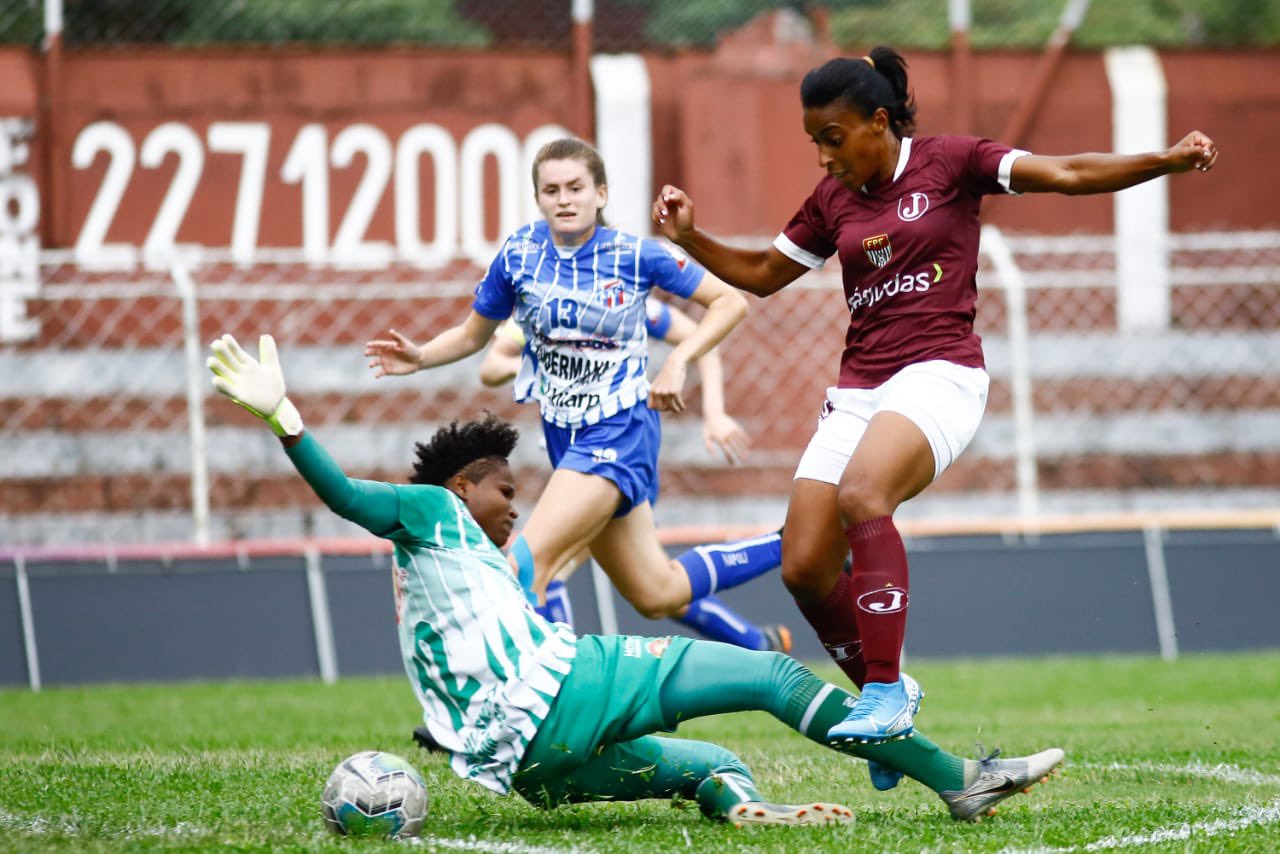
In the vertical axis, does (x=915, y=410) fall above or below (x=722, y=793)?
above

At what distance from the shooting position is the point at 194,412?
11883 millimetres

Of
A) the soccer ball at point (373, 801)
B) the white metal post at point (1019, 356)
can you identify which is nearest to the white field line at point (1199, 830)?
the soccer ball at point (373, 801)

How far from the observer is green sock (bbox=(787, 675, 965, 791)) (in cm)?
479

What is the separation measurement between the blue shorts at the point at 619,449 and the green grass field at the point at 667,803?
1.12 m

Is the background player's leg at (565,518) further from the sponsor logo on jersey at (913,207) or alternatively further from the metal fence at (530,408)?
the metal fence at (530,408)

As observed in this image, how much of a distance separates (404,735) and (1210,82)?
1054 centimetres

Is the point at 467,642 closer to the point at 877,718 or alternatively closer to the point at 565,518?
the point at 877,718

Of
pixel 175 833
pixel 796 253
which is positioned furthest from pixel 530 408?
pixel 175 833

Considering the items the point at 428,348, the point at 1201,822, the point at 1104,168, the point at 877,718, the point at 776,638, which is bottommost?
the point at 776,638

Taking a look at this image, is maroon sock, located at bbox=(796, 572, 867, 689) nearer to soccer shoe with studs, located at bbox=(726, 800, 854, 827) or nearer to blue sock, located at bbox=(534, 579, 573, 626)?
soccer shoe with studs, located at bbox=(726, 800, 854, 827)

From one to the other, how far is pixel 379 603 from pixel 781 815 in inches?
250

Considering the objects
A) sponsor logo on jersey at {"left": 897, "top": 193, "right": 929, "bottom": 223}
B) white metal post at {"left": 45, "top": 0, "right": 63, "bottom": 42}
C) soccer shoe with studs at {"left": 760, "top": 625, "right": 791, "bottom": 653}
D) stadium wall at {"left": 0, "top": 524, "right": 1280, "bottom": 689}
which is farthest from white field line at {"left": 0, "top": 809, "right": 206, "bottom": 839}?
white metal post at {"left": 45, "top": 0, "right": 63, "bottom": 42}

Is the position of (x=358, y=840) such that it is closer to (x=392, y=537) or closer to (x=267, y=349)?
(x=392, y=537)

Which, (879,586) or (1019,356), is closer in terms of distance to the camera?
(879,586)
